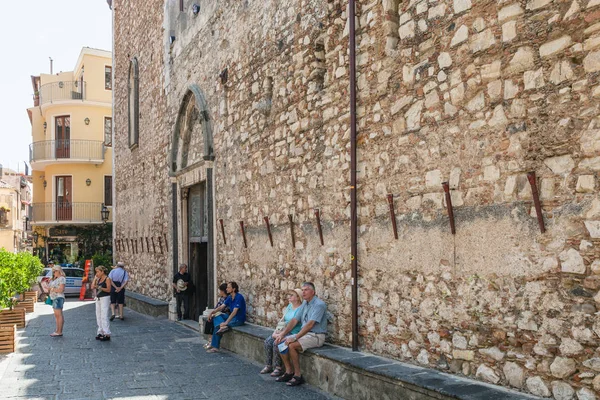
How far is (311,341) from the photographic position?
6.76 m

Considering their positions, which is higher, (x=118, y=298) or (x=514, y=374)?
(x=514, y=374)

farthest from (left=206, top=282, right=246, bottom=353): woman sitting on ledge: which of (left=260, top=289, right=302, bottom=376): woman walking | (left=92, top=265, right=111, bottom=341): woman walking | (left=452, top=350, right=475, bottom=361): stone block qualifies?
(left=452, top=350, right=475, bottom=361): stone block

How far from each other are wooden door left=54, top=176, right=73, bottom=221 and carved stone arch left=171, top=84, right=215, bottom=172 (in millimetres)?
18662

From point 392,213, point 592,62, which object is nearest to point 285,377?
point 392,213

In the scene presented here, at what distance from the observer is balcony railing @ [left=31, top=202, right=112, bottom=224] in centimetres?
2959

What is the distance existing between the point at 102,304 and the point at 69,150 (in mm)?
21057

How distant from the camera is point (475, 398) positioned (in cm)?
425

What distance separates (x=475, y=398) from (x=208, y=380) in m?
3.87

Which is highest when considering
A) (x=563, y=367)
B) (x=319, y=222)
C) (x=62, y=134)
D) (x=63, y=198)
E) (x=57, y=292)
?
(x=62, y=134)

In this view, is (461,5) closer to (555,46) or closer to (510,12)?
(510,12)

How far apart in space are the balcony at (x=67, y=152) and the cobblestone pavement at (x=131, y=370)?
761 inches

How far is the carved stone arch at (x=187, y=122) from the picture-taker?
1132 centimetres

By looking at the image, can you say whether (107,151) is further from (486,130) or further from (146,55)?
(486,130)

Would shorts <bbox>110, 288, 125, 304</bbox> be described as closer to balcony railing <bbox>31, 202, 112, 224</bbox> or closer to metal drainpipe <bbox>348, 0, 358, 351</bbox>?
metal drainpipe <bbox>348, 0, 358, 351</bbox>
